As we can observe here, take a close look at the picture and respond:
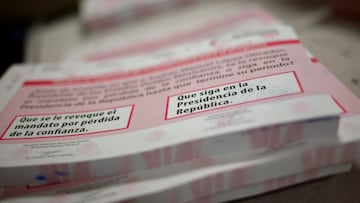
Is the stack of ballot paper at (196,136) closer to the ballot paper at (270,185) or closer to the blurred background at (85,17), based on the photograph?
the ballot paper at (270,185)

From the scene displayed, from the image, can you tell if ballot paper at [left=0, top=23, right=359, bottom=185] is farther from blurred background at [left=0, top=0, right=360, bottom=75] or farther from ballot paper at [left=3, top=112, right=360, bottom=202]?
blurred background at [left=0, top=0, right=360, bottom=75]

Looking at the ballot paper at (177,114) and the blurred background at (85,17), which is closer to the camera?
the ballot paper at (177,114)

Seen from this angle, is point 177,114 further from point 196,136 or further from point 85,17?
point 85,17

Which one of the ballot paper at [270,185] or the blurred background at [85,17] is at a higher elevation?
the blurred background at [85,17]

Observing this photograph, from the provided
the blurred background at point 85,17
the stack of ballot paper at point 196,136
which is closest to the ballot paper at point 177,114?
the stack of ballot paper at point 196,136

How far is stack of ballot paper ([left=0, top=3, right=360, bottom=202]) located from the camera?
28 centimetres

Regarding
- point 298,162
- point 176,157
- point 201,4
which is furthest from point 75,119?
point 201,4

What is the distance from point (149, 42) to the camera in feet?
1.89


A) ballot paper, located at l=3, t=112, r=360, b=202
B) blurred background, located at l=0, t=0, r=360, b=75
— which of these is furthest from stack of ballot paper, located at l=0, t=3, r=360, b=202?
blurred background, located at l=0, t=0, r=360, b=75

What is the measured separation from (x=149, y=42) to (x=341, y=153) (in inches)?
15.0

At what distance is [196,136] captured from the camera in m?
0.28

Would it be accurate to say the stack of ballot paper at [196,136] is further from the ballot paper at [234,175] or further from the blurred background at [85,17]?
the blurred background at [85,17]

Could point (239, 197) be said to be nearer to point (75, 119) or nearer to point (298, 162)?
point (298, 162)

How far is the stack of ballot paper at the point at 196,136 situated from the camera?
11.1 inches
